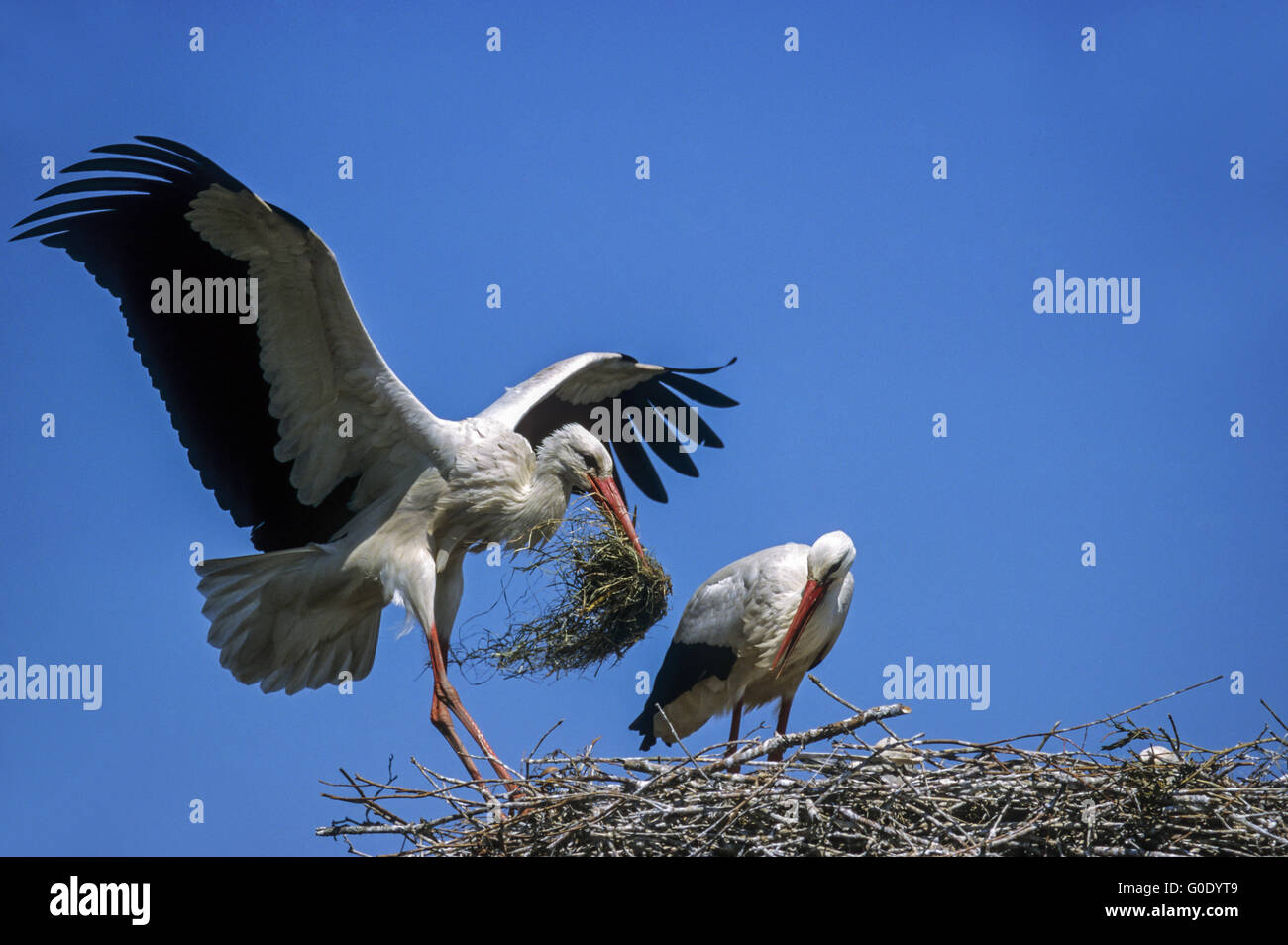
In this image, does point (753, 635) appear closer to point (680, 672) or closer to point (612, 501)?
point (680, 672)

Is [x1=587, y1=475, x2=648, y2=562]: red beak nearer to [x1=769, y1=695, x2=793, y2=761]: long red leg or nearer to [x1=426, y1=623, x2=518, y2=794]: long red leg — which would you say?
[x1=426, y1=623, x2=518, y2=794]: long red leg

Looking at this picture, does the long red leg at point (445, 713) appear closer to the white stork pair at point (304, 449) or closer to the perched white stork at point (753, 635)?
the white stork pair at point (304, 449)

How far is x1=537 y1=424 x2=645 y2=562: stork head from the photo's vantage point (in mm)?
5168

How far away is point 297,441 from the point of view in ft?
16.1

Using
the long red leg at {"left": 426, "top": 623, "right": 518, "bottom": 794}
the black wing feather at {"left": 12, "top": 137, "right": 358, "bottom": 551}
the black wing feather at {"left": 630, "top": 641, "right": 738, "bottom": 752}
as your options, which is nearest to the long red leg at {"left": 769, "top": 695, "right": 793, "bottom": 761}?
the black wing feather at {"left": 630, "top": 641, "right": 738, "bottom": 752}

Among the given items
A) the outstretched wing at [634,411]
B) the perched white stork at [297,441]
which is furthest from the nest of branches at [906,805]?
the outstretched wing at [634,411]

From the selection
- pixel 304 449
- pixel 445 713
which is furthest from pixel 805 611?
pixel 304 449

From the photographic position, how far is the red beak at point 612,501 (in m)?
5.09

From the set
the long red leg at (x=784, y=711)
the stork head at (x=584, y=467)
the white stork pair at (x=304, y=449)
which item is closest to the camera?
the white stork pair at (x=304, y=449)

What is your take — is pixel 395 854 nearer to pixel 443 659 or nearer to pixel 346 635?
pixel 443 659

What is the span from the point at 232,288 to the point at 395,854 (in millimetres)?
2170

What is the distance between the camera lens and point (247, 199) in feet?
14.3
